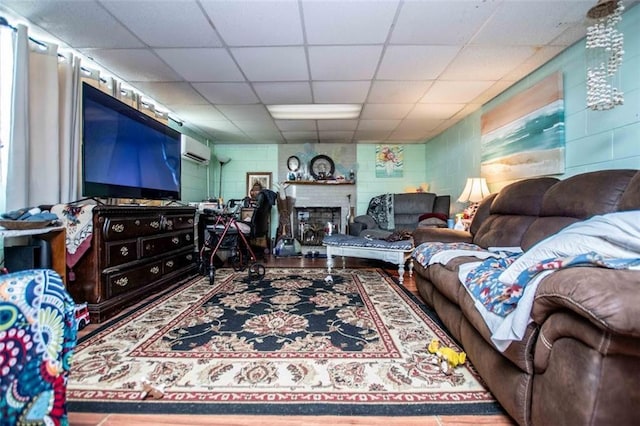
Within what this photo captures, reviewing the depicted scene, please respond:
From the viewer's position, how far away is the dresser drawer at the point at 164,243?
2426mm

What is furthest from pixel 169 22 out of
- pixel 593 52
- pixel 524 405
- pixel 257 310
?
pixel 593 52

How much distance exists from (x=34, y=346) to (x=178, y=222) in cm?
239

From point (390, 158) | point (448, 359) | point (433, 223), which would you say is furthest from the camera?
point (390, 158)

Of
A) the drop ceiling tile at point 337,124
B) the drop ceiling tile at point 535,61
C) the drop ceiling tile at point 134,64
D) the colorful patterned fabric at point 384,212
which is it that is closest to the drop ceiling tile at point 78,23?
the drop ceiling tile at point 134,64

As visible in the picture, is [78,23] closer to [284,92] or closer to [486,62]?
[284,92]

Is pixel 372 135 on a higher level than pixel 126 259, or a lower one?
higher

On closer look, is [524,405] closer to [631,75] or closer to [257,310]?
[257,310]

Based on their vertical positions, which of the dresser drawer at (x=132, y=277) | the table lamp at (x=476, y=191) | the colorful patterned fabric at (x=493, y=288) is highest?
the table lamp at (x=476, y=191)

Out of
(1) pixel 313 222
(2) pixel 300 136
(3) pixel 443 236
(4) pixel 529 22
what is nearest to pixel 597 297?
(3) pixel 443 236

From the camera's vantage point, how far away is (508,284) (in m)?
1.09

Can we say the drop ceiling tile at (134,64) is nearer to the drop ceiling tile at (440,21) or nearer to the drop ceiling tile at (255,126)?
the drop ceiling tile at (255,126)

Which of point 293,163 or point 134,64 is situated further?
point 293,163

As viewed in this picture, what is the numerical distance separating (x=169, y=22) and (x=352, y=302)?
2486 millimetres

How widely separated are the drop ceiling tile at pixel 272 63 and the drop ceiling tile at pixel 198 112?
3.73 ft
